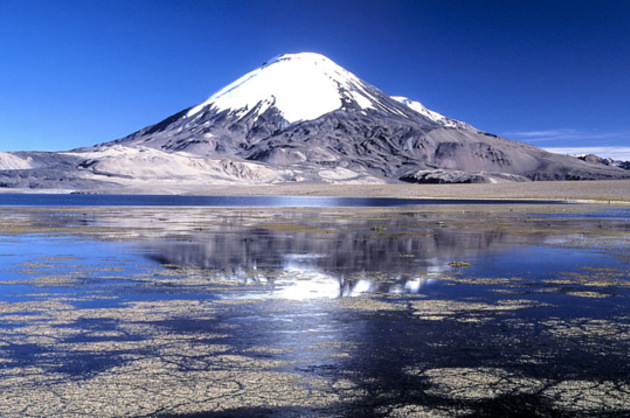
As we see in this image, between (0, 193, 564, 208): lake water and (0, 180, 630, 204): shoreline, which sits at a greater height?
(0, 180, 630, 204): shoreline

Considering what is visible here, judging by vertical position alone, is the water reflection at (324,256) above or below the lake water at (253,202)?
below

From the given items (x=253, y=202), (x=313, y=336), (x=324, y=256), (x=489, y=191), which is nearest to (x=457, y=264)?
(x=324, y=256)

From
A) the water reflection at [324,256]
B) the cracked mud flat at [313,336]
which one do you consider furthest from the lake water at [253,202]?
the cracked mud flat at [313,336]

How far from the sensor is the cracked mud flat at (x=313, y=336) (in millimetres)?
6812

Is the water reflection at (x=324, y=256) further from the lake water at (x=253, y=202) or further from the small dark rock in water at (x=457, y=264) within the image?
the lake water at (x=253, y=202)

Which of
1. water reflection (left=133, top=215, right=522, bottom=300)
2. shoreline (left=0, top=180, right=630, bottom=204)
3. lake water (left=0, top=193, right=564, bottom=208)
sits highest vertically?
shoreline (left=0, top=180, right=630, bottom=204)

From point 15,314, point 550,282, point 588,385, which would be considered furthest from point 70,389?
point 550,282

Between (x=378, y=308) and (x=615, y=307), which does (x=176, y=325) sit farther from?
(x=615, y=307)

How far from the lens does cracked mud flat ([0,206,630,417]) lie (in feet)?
22.4

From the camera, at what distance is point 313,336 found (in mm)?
9430

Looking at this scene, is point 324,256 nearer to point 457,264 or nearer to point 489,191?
point 457,264

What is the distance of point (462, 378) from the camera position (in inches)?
297

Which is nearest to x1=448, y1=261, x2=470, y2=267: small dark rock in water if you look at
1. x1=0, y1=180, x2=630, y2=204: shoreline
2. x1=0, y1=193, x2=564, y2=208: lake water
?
x1=0, y1=193, x2=564, y2=208: lake water

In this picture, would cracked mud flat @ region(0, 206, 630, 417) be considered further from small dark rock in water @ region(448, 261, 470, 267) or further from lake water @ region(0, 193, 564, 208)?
lake water @ region(0, 193, 564, 208)
